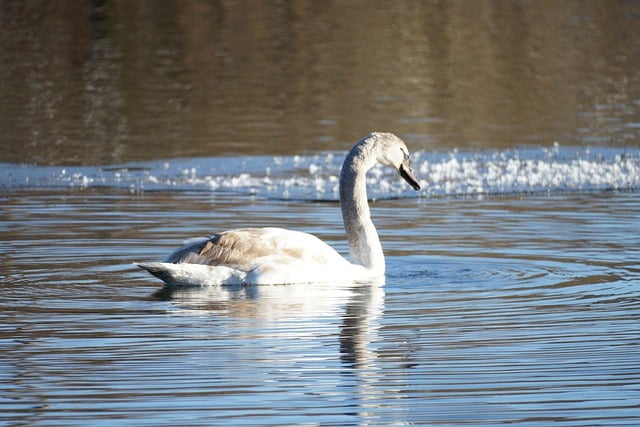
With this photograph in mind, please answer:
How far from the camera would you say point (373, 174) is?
1970cm

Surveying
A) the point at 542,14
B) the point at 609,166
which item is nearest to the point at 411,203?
the point at 609,166

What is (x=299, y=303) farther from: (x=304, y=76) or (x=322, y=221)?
(x=304, y=76)

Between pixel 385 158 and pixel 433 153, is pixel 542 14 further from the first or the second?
pixel 385 158

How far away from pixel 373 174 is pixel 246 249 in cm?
856

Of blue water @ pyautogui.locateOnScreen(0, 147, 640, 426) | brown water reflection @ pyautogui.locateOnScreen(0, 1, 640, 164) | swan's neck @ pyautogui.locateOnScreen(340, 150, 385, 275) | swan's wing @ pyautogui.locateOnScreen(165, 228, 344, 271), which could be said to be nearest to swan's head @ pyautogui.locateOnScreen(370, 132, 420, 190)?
swan's neck @ pyautogui.locateOnScreen(340, 150, 385, 275)

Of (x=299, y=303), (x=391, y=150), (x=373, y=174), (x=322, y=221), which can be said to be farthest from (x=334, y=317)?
(x=373, y=174)

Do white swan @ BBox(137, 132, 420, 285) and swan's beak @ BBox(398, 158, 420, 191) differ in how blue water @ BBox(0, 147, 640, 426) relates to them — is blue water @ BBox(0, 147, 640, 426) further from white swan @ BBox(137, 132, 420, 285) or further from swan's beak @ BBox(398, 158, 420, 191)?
swan's beak @ BBox(398, 158, 420, 191)

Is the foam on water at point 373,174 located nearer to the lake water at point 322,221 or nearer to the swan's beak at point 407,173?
the lake water at point 322,221

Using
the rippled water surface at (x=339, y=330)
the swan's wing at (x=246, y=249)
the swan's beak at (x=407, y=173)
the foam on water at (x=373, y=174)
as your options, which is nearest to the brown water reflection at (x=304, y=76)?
the foam on water at (x=373, y=174)

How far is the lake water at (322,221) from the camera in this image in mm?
7570

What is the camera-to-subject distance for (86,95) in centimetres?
2866

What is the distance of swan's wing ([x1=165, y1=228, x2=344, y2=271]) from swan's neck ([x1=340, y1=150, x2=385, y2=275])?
0.59 metres

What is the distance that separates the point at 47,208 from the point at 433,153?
7389mm

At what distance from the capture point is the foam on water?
→ 18.1 m
